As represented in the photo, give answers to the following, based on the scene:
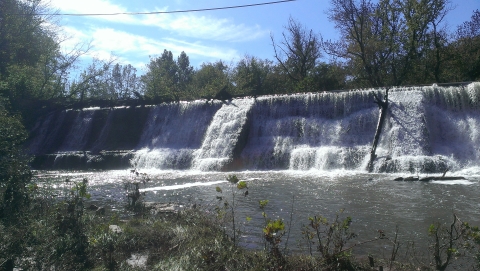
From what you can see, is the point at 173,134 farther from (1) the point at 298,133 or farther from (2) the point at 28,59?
(2) the point at 28,59

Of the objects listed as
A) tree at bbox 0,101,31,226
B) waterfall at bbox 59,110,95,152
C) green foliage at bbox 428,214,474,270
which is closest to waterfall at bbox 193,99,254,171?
waterfall at bbox 59,110,95,152

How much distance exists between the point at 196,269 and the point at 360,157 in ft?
50.0

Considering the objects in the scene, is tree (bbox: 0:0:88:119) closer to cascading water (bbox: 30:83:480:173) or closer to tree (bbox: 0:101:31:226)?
cascading water (bbox: 30:83:480:173)

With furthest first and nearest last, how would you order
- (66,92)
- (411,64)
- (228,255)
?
1. (66,92)
2. (411,64)
3. (228,255)

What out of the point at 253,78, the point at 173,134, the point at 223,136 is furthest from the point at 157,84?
the point at 223,136

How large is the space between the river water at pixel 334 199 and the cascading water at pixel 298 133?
5.99 feet

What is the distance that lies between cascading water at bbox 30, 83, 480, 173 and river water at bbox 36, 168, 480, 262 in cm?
183

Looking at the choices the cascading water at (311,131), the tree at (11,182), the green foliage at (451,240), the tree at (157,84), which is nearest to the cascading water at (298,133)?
the cascading water at (311,131)

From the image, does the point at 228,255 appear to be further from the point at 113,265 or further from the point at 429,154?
the point at 429,154

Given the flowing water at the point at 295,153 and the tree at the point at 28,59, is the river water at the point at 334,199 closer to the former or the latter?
the flowing water at the point at 295,153

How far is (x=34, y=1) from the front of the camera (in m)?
32.4

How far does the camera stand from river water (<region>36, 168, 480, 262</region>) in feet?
27.1

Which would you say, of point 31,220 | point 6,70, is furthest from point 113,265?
point 6,70

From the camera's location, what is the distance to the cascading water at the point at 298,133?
60.8ft
